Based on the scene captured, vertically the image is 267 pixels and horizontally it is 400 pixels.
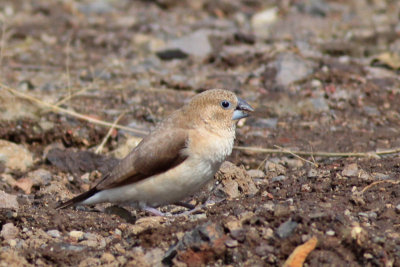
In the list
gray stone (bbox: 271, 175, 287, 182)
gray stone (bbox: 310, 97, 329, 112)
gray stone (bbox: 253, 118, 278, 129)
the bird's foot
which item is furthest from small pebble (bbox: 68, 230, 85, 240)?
gray stone (bbox: 310, 97, 329, 112)

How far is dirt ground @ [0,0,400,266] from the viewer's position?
507 cm

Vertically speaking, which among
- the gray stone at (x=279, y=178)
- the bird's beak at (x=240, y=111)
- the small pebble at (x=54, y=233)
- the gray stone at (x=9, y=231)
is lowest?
the gray stone at (x=279, y=178)

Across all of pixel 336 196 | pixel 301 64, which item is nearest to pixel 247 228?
pixel 336 196

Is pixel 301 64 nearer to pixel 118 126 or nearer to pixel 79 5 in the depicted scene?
pixel 118 126

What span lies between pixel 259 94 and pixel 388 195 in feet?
14.0

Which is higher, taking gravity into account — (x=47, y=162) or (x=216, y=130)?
(x=216, y=130)

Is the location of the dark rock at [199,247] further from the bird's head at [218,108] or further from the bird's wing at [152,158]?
the bird's head at [218,108]

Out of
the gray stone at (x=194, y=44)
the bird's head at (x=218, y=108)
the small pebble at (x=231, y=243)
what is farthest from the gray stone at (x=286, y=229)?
the gray stone at (x=194, y=44)

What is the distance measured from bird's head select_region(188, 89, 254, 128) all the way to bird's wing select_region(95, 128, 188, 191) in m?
0.25

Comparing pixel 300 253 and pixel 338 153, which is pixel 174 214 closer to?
pixel 300 253

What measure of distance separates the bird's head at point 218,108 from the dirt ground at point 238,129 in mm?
637

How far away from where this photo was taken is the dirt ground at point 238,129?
16.6 ft

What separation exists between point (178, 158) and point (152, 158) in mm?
253

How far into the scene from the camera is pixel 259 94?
388 inches
